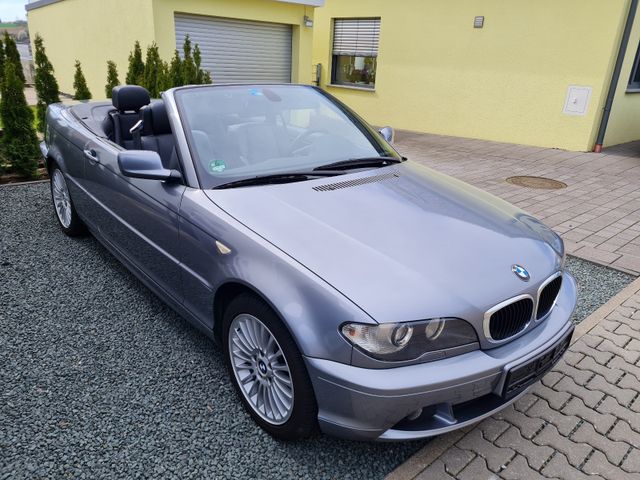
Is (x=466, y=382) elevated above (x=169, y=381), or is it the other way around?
(x=466, y=382)

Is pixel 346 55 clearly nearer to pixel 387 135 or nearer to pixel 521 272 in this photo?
pixel 387 135

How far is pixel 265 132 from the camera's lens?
3.08 m

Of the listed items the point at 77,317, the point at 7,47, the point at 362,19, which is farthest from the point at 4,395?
the point at 362,19

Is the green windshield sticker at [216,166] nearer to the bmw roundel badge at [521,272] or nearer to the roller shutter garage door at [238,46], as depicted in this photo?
the bmw roundel badge at [521,272]

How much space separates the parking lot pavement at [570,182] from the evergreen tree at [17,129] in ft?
19.9

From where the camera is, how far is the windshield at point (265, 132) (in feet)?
9.25

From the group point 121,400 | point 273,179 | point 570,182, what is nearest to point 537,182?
point 570,182

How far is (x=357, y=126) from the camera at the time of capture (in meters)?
3.57

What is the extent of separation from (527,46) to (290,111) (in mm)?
8547

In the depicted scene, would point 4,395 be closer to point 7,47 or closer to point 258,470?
point 258,470

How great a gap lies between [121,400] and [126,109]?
8.58 ft

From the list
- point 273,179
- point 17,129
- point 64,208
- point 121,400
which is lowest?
point 121,400

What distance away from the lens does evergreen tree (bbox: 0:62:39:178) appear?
6.41m

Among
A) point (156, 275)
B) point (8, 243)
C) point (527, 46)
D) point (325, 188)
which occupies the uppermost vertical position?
point (527, 46)
